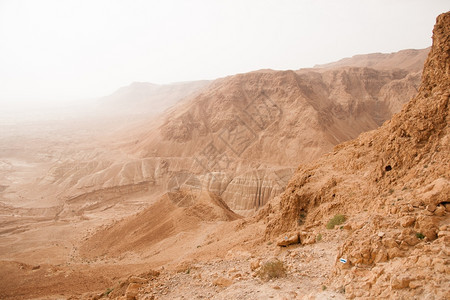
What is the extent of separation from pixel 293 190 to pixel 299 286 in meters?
6.81

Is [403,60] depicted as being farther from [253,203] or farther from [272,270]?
[272,270]

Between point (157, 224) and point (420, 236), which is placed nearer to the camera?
point (420, 236)

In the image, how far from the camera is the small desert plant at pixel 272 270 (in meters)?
6.70

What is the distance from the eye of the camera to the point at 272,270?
265 inches

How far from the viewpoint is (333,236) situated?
8.05 meters

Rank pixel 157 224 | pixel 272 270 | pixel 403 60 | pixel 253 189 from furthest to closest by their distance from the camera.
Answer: pixel 403 60, pixel 253 189, pixel 157 224, pixel 272 270

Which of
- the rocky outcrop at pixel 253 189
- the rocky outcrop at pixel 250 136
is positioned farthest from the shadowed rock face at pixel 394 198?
the rocky outcrop at pixel 250 136

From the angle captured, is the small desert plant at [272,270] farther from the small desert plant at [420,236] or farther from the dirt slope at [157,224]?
the dirt slope at [157,224]

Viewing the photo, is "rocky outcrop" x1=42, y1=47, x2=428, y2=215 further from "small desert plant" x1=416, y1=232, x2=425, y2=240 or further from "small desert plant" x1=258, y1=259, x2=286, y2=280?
"small desert plant" x1=416, y1=232, x2=425, y2=240

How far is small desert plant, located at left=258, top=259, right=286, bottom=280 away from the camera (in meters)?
6.70

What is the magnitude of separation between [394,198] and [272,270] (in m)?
3.82

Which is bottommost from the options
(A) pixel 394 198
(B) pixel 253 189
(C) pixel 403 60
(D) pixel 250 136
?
(B) pixel 253 189

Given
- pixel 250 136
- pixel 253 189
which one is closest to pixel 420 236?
pixel 253 189

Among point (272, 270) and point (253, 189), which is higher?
point (272, 270)
